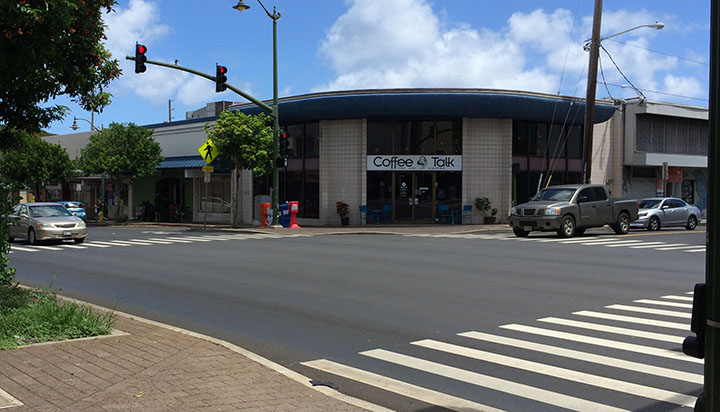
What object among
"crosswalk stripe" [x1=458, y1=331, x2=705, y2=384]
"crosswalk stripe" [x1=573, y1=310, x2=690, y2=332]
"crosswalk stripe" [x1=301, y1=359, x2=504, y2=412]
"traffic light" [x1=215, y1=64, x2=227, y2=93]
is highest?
"traffic light" [x1=215, y1=64, x2=227, y2=93]

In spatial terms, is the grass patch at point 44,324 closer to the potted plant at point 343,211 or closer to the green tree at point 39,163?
the potted plant at point 343,211

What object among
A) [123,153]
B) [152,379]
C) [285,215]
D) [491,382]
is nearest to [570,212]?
[285,215]

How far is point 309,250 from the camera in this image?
1984 centimetres

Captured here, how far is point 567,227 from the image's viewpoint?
24.1m

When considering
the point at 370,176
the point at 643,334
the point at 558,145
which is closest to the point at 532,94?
the point at 558,145

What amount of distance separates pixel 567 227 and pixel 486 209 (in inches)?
381

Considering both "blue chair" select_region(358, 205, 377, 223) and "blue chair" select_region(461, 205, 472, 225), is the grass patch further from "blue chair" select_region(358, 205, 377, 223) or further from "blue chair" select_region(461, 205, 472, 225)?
"blue chair" select_region(461, 205, 472, 225)

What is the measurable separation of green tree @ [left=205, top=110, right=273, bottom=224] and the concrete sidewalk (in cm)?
2456

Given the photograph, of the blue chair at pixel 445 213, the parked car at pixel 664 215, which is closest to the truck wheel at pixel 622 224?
the parked car at pixel 664 215

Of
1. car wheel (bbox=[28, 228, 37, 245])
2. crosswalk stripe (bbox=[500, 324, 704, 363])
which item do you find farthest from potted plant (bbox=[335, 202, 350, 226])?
crosswalk stripe (bbox=[500, 324, 704, 363])

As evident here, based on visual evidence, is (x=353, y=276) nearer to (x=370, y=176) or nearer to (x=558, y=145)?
(x=370, y=176)

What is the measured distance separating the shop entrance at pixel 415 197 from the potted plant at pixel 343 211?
2506mm

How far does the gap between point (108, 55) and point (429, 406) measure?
686 centimetres

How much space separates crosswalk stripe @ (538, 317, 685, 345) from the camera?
7.91 meters
